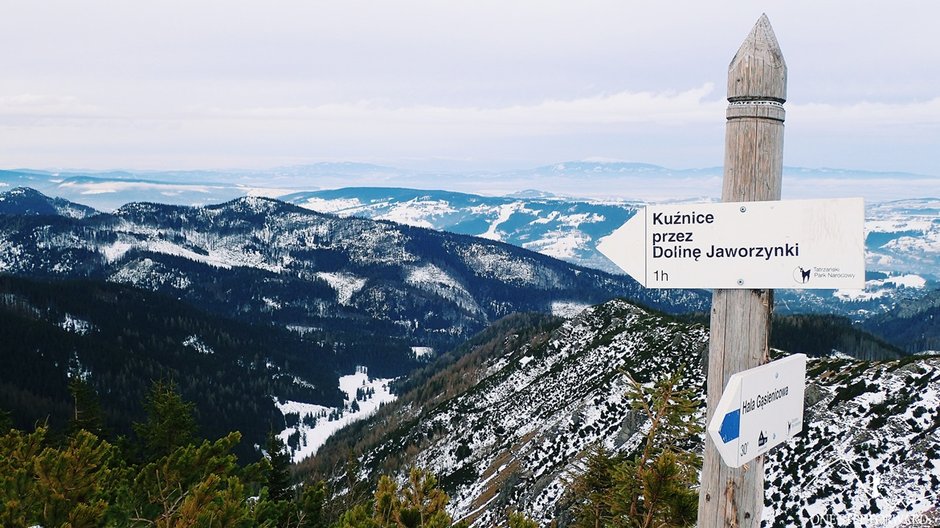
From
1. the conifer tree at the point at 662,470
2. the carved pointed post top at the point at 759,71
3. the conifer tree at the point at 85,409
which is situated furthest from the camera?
the conifer tree at the point at 85,409

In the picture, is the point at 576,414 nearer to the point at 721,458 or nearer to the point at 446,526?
the point at 446,526

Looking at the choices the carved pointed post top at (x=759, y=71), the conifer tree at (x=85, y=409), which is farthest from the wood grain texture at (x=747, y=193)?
the conifer tree at (x=85, y=409)

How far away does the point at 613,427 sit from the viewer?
65.6 metres

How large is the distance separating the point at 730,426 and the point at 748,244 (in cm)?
122

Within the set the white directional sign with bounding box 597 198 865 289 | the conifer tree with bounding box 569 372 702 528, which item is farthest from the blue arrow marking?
the conifer tree with bounding box 569 372 702 528

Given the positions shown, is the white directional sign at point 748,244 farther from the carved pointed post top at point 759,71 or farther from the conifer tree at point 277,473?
the conifer tree at point 277,473

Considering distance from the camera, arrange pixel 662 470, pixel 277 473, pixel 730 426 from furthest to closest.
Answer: pixel 277 473 → pixel 662 470 → pixel 730 426

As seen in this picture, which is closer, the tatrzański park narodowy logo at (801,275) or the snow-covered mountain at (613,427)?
the tatrzański park narodowy logo at (801,275)

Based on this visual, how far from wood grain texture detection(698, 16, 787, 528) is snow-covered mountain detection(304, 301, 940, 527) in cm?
569

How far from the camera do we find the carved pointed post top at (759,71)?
4.05 meters

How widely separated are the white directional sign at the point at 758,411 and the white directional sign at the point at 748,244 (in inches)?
24.1

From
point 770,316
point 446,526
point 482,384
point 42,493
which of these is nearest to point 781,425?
point 770,316

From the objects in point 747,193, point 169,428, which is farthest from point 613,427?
point 747,193

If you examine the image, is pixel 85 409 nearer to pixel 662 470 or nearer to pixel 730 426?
pixel 662 470
